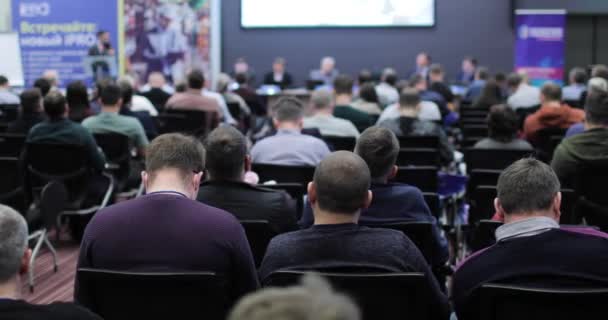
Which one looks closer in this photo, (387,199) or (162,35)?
(387,199)

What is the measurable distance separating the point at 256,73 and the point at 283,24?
123 centimetres

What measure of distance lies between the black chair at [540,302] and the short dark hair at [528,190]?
40 centimetres

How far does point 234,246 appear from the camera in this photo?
2.57 m

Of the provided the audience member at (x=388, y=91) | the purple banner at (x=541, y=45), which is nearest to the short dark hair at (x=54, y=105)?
the audience member at (x=388, y=91)

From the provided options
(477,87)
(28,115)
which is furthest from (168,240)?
(477,87)

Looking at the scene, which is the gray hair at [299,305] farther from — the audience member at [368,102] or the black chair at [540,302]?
the audience member at [368,102]

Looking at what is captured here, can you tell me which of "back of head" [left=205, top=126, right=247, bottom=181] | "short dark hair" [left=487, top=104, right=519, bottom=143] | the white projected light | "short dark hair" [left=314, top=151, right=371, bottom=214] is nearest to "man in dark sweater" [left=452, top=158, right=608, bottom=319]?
"short dark hair" [left=314, top=151, right=371, bottom=214]

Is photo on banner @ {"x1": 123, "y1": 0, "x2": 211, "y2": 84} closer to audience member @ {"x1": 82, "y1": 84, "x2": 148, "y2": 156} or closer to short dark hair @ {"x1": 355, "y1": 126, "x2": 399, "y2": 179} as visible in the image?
audience member @ {"x1": 82, "y1": 84, "x2": 148, "y2": 156}

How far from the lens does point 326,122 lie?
21.4 feet

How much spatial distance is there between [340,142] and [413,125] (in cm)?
84

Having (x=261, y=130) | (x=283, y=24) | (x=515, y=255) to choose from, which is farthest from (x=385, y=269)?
(x=283, y=24)

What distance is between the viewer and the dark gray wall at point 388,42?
52.6ft

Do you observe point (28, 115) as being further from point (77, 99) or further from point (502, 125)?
point (502, 125)

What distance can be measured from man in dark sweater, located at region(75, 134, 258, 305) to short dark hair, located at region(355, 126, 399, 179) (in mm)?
1023
